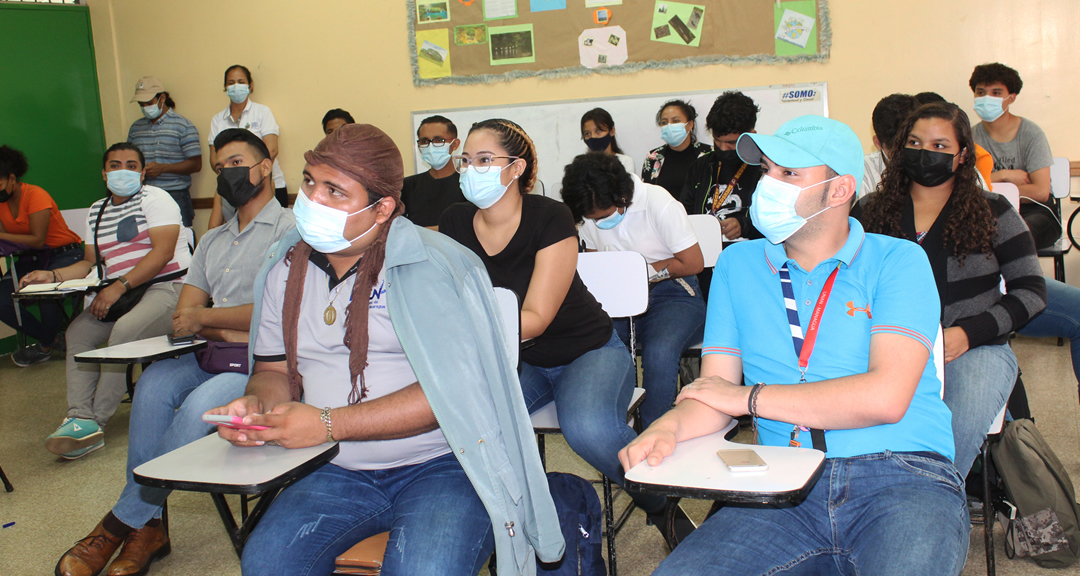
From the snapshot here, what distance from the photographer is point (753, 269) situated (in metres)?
1.59

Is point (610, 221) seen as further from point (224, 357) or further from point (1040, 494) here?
point (1040, 494)

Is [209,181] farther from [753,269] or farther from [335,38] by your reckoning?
[753,269]

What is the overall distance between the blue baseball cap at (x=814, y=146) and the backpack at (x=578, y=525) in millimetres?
1022

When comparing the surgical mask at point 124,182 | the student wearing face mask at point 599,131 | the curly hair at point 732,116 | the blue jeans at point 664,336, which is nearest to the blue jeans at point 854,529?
the blue jeans at point 664,336

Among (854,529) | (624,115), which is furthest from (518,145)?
(624,115)

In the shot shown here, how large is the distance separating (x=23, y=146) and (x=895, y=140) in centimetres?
669

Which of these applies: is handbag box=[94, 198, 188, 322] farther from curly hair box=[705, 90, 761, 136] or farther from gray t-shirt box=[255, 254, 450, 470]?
curly hair box=[705, 90, 761, 136]

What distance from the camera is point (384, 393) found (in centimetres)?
162

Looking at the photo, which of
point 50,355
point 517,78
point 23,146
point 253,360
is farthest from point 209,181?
point 253,360

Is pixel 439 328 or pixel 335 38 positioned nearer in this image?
pixel 439 328

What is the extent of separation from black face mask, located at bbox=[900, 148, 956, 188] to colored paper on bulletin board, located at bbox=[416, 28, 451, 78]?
4.50m

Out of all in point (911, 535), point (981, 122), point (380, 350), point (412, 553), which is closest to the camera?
point (911, 535)

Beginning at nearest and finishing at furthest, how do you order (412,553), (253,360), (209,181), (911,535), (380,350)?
(911,535) < (412,553) < (380,350) < (253,360) < (209,181)

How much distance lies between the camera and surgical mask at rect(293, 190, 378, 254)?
5.47 ft
